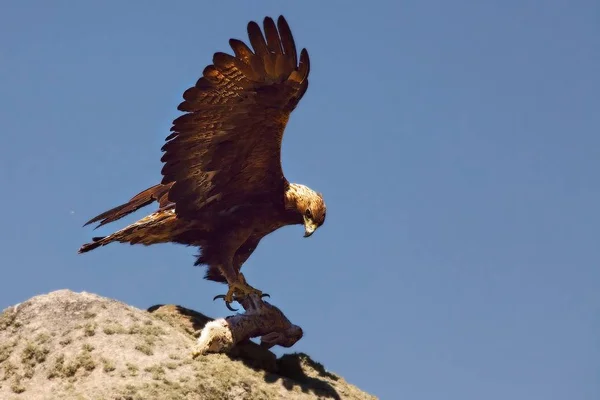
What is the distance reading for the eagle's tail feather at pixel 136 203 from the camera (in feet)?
56.0

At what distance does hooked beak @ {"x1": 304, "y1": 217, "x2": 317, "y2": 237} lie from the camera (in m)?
15.8

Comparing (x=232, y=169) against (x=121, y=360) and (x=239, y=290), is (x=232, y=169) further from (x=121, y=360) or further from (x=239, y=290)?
(x=121, y=360)

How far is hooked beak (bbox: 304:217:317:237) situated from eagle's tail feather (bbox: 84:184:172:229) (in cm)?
248

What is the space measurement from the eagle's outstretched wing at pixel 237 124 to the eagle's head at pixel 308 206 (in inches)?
11.7

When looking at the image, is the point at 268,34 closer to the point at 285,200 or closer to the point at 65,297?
the point at 285,200

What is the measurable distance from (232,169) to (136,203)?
2.32 metres

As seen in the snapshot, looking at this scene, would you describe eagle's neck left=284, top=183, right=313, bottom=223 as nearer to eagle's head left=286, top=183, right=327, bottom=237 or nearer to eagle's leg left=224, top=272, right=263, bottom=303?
eagle's head left=286, top=183, right=327, bottom=237

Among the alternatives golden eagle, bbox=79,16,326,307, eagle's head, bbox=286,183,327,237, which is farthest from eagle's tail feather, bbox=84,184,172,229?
eagle's head, bbox=286,183,327,237

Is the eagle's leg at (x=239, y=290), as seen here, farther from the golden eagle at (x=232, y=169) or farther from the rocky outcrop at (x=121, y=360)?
the rocky outcrop at (x=121, y=360)

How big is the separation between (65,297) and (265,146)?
382 cm

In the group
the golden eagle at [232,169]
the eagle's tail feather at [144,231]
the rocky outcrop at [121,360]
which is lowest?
the rocky outcrop at [121,360]

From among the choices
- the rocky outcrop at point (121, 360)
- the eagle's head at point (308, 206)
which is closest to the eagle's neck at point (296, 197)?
the eagle's head at point (308, 206)

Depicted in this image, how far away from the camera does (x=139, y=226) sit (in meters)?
16.5

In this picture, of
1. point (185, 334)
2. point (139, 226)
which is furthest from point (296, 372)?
point (139, 226)
